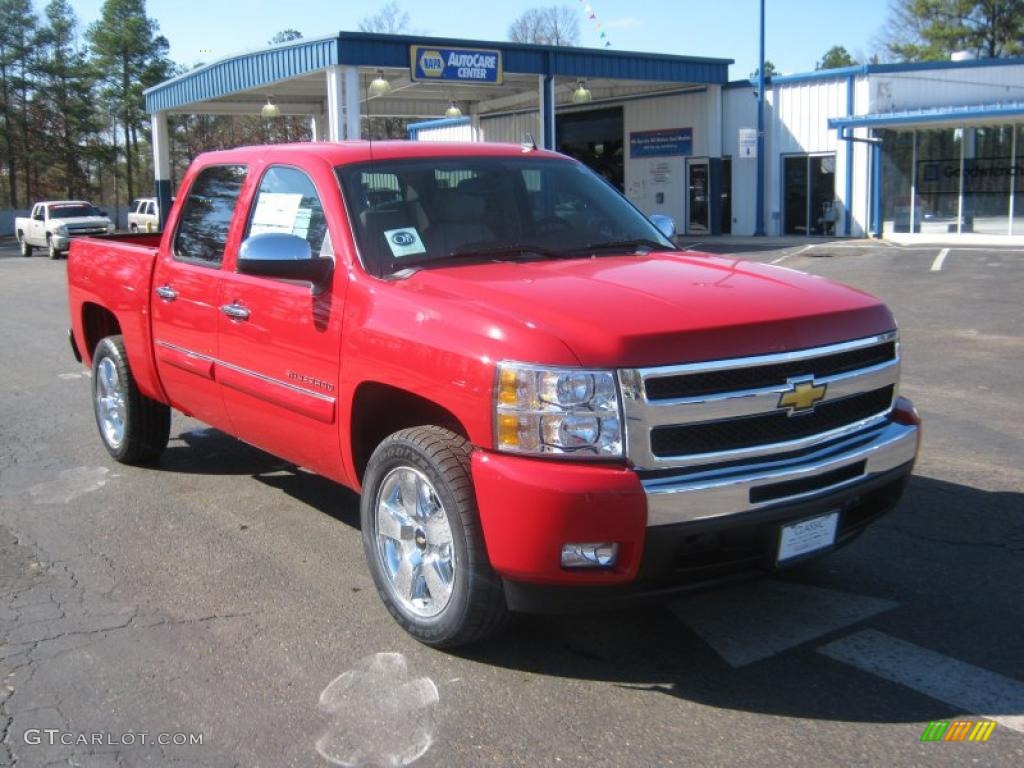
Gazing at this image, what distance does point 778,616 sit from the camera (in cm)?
418

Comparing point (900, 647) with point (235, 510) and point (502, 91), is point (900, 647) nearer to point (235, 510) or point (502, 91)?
point (235, 510)

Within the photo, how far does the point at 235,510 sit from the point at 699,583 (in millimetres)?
3152

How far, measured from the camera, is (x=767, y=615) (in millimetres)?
4191

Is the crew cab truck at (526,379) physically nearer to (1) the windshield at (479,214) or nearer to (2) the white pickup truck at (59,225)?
(1) the windshield at (479,214)

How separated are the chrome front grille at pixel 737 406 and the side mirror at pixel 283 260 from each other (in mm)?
1604

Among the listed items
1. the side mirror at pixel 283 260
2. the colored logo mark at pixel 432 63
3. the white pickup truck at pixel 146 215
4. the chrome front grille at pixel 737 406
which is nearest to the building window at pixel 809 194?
the colored logo mark at pixel 432 63

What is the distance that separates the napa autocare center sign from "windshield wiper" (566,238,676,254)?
19.1 m

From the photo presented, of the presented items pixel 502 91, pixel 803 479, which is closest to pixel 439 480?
pixel 803 479

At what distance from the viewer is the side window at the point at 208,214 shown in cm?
537

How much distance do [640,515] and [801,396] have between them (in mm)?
787

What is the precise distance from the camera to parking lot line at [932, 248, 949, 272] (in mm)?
19284

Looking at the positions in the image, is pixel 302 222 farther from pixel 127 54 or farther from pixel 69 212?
pixel 127 54

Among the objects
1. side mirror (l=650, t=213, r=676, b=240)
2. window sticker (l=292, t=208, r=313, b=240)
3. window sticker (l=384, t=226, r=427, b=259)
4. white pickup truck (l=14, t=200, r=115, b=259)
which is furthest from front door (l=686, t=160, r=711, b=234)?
window sticker (l=384, t=226, r=427, b=259)

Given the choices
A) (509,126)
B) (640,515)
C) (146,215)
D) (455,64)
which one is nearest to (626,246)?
(640,515)
